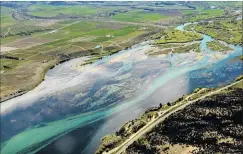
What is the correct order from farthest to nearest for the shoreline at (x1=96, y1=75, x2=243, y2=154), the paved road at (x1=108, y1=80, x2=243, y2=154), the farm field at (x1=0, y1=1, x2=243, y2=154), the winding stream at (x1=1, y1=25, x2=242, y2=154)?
1. the winding stream at (x1=1, y1=25, x2=242, y2=154)
2. the farm field at (x1=0, y1=1, x2=243, y2=154)
3. the shoreline at (x1=96, y1=75, x2=243, y2=154)
4. the paved road at (x1=108, y1=80, x2=243, y2=154)

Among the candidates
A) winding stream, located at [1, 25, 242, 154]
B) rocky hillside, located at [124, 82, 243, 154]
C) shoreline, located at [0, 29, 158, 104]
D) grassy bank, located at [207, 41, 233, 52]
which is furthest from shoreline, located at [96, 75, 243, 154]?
grassy bank, located at [207, 41, 233, 52]

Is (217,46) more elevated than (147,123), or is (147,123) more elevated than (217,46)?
(217,46)

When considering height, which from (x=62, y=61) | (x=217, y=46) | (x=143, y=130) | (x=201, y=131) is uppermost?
(x=217, y=46)

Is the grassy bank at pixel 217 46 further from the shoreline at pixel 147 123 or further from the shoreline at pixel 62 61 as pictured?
the shoreline at pixel 147 123

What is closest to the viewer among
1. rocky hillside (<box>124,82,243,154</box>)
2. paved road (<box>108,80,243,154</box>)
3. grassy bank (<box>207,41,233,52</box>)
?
rocky hillside (<box>124,82,243,154</box>)

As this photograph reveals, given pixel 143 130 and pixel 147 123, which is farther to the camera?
pixel 147 123

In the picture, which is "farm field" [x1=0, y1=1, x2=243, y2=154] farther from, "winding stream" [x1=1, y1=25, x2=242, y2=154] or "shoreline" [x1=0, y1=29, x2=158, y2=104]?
"shoreline" [x1=0, y1=29, x2=158, y2=104]

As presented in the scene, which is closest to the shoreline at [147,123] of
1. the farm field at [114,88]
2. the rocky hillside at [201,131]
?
the farm field at [114,88]

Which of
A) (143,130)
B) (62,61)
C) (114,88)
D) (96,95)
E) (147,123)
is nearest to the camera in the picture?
(143,130)

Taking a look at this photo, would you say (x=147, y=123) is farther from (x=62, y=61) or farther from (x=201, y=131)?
(x=62, y=61)

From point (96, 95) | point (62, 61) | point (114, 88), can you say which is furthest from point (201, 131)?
point (62, 61)
